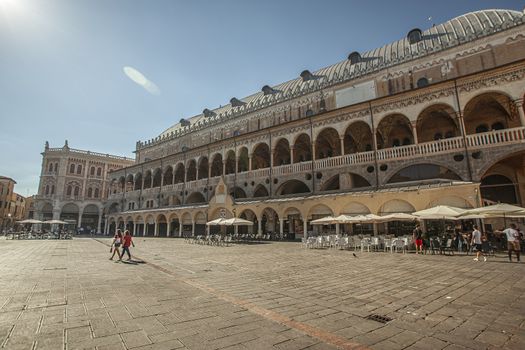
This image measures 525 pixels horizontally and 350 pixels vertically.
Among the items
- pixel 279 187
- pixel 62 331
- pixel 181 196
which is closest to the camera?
pixel 62 331

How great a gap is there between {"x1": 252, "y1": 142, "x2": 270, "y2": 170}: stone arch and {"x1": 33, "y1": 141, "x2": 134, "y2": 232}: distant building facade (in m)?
42.0

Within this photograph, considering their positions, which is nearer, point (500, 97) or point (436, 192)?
point (436, 192)

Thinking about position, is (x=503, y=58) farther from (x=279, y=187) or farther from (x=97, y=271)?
(x=97, y=271)

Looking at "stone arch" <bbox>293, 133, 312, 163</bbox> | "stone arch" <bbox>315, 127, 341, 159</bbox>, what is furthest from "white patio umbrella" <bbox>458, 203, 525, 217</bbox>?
"stone arch" <bbox>293, 133, 312, 163</bbox>

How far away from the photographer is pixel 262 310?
4.99m

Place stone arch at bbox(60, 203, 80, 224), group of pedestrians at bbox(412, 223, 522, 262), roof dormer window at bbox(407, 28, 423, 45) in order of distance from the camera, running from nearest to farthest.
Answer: group of pedestrians at bbox(412, 223, 522, 262) < roof dormer window at bbox(407, 28, 423, 45) < stone arch at bbox(60, 203, 80, 224)

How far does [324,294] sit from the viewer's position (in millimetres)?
6160

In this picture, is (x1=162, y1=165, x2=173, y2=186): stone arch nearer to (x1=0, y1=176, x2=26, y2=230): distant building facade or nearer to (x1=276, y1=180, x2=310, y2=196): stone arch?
(x1=276, y1=180, x2=310, y2=196): stone arch

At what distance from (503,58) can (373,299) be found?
27503 mm

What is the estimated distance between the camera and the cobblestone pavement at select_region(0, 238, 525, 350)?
12.2 feet

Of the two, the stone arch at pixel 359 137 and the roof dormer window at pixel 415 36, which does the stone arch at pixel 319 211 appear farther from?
the roof dormer window at pixel 415 36

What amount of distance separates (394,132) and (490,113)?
7.11 meters

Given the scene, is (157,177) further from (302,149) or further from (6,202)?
(6,202)

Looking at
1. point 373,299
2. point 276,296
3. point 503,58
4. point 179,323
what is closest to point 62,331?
point 179,323
